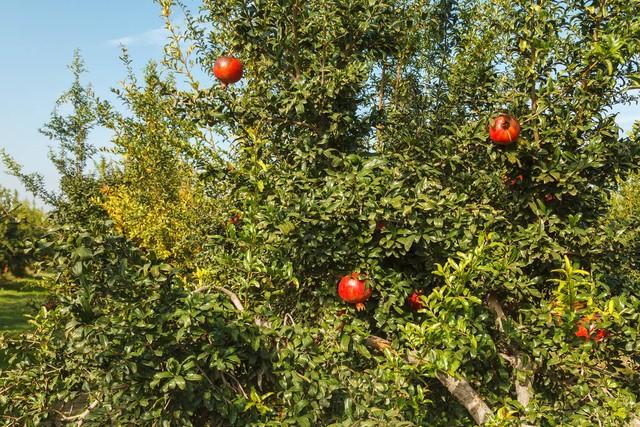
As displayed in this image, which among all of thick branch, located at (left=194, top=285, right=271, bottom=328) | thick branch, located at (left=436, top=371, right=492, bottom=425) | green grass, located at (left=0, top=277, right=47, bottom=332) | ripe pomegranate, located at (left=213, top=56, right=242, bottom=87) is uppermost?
green grass, located at (left=0, top=277, right=47, bottom=332)

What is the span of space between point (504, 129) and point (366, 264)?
46.6 inches

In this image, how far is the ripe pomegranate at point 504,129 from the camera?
285 cm

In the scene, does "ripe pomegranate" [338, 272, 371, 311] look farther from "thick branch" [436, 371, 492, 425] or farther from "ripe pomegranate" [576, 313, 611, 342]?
"ripe pomegranate" [576, 313, 611, 342]

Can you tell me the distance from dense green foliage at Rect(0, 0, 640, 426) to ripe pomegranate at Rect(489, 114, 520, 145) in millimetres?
119

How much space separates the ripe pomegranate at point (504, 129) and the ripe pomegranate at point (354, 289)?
122 cm

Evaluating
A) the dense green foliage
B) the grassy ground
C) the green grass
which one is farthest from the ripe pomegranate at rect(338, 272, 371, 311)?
the green grass

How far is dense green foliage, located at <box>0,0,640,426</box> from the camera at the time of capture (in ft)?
7.73

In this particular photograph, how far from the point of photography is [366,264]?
2902 millimetres

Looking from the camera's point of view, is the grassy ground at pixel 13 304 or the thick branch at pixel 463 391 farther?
the grassy ground at pixel 13 304

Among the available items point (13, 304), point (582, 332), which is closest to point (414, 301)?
point (582, 332)

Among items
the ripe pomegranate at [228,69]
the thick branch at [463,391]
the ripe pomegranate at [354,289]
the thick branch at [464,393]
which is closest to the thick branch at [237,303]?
the thick branch at [463,391]

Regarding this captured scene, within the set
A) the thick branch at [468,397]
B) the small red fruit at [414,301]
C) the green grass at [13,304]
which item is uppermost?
the green grass at [13,304]

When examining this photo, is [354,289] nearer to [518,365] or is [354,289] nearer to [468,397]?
[468,397]

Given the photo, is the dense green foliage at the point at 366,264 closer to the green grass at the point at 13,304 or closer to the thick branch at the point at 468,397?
the thick branch at the point at 468,397
